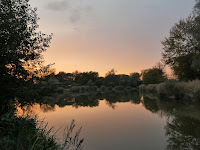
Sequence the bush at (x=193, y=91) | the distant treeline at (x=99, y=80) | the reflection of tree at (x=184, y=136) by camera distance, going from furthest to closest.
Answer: the distant treeline at (x=99, y=80) → the bush at (x=193, y=91) → the reflection of tree at (x=184, y=136)

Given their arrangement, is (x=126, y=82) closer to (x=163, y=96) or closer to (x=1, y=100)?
(x=163, y=96)

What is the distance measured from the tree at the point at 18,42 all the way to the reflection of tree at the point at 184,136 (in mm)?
6030

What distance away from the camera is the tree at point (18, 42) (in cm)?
628

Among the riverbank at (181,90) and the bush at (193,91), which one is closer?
the bush at (193,91)

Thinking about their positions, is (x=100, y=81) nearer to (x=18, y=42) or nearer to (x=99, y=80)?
(x=99, y=80)

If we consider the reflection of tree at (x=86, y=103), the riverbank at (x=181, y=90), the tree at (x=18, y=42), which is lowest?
the reflection of tree at (x=86, y=103)

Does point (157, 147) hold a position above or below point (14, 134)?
below

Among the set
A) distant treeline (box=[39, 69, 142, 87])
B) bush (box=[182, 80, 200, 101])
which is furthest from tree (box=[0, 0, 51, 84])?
distant treeline (box=[39, 69, 142, 87])

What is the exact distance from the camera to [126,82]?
78.6 meters

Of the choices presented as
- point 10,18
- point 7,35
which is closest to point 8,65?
point 7,35

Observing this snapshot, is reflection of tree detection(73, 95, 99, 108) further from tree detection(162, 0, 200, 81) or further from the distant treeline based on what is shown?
the distant treeline

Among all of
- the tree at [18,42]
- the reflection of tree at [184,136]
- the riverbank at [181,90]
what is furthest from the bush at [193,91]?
the tree at [18,42]

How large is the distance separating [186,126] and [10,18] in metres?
9.25

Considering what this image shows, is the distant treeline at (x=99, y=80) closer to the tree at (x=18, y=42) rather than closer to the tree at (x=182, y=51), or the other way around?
the tree at (x=182, y=51)
